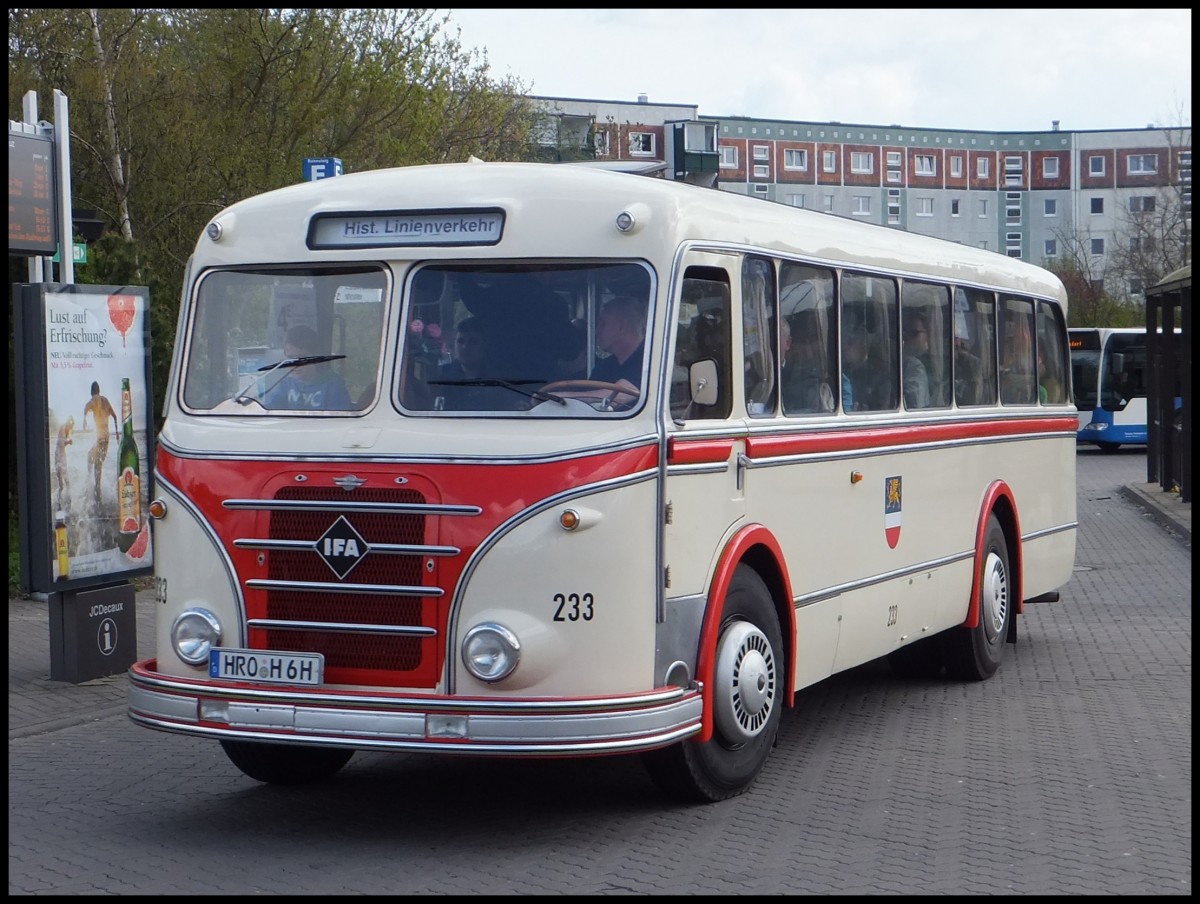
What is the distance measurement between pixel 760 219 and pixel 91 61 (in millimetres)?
16858

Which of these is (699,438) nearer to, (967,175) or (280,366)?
(280,366)

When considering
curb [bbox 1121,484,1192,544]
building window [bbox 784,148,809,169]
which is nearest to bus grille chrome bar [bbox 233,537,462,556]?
curb [bbox 1121,484,1192,544]

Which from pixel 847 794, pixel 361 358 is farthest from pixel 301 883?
pixel 847 794

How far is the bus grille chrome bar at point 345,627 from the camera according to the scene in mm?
6875

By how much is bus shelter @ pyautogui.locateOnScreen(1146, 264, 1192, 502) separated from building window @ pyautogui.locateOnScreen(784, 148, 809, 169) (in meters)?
64.9

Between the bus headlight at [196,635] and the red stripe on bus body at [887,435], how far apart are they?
249cm

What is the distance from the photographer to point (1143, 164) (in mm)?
98188

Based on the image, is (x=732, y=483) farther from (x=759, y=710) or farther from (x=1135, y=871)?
(x=1135, y=871)

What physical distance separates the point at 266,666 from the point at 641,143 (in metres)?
79.2

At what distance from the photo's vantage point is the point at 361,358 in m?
7.39

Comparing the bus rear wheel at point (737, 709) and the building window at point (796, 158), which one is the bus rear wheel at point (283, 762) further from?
the building window at point (796, 158)

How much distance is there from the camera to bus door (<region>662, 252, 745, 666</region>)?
23.6 feet

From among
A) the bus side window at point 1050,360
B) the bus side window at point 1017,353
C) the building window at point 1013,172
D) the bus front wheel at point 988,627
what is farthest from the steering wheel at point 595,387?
the building window at point 1013,172

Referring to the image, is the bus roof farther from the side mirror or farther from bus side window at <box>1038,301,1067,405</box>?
bus side window at <box>1038,301,1067,405</box>
